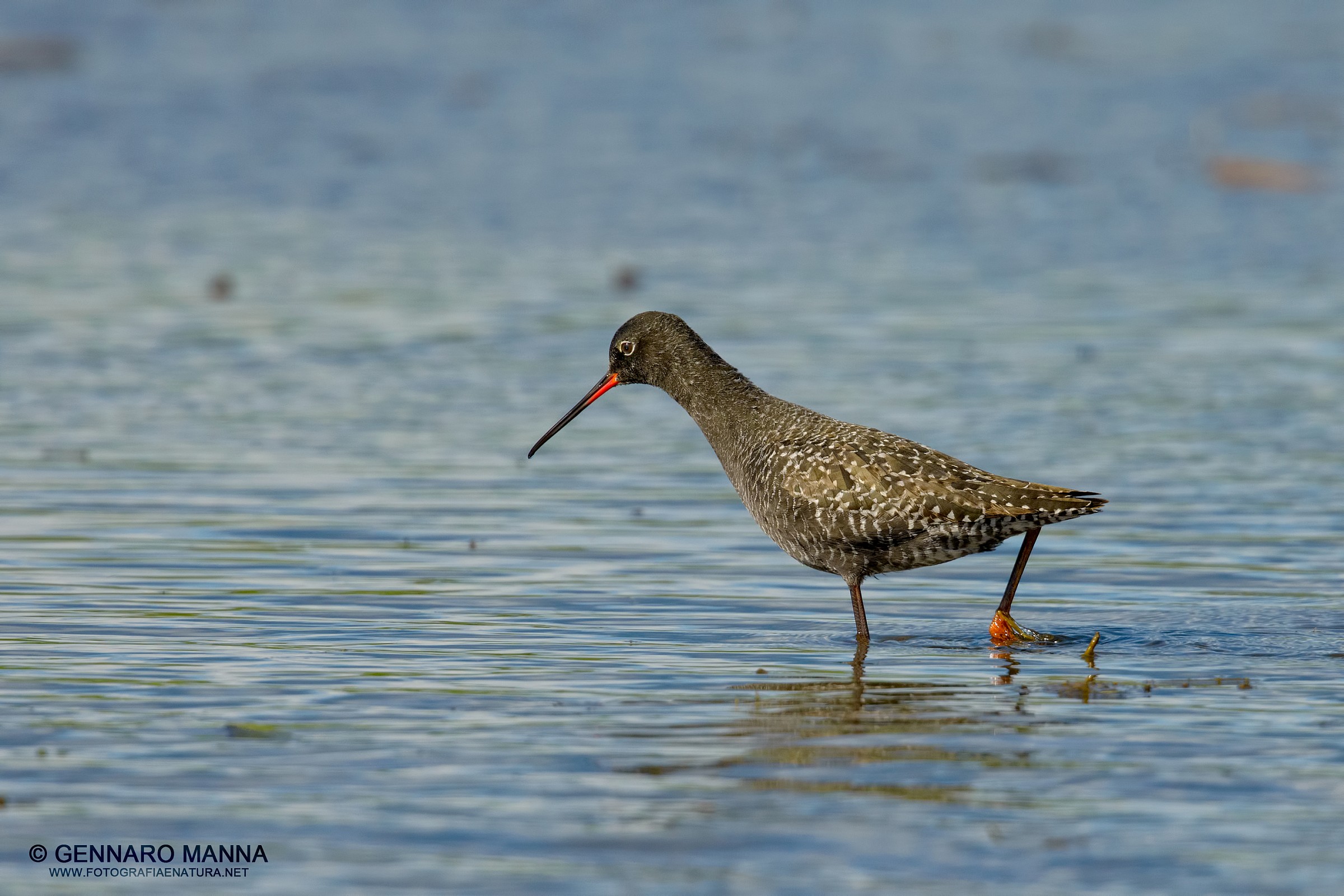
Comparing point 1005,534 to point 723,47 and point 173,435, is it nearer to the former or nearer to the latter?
point 173,435

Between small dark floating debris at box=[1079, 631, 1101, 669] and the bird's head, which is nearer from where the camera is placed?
small dark floating debris at box=[1079, 631, 1101, 669]

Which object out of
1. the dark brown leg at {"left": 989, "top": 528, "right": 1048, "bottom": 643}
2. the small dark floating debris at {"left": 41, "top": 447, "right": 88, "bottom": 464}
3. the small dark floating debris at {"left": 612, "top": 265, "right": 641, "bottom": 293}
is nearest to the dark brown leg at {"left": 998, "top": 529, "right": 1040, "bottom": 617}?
the dark brown leg at {"left": 989, "top": 528, "right": 1048, "bottom": 643}

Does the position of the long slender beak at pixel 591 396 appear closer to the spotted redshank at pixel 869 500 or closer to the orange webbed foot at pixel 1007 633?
the spotted redshank at pixel 869 500

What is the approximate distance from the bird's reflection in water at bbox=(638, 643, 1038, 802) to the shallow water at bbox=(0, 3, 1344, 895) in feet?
0.08

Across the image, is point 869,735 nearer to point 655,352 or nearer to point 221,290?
point 655,352

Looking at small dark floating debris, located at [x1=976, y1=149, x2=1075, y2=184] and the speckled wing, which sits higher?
small dark floating debris, located at [x1=976, y1=149, x2=1075, y2=184]

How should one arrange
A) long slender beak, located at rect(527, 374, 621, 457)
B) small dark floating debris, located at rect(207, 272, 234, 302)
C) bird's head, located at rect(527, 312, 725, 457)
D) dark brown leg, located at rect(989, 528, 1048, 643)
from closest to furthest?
dark brown leg, located at rect(989, 528, 1048, 643) < bird's head, located at rect(527, 312, 725, 457) < long slender beak, located at rect(527, 374, 621, 457) < small dark floating debris, located at rect(207, 272, 234, 302)

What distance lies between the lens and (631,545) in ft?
36.6

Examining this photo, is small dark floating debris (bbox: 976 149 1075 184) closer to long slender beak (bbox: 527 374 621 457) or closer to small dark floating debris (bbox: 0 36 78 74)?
small dark floating debris (bbox: 0 36 78 74)

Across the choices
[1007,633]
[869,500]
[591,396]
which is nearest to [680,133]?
[591,396]

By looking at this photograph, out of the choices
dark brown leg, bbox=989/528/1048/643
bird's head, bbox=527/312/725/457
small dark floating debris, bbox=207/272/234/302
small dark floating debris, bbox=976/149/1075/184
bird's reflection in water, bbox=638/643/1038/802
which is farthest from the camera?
small dark floating debris, bbox=976/149/1075/184

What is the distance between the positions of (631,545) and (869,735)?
3755 mm

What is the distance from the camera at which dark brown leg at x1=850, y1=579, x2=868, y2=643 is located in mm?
9227

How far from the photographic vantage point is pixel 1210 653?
29.2ft
